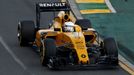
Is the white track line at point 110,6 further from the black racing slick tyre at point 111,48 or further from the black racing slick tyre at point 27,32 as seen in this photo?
the black racing slick tyre at point 111,48

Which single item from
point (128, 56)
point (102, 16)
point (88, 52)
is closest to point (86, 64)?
point (88, 52)

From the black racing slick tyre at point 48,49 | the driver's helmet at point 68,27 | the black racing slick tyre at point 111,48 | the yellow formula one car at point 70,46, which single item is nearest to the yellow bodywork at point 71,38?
the yellow formula one car at point 70,46

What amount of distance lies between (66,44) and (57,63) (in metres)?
1.07

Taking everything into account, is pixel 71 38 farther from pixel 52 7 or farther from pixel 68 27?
pixel 52 7

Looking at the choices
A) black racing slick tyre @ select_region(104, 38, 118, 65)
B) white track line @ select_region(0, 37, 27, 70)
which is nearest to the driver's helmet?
black racing slick tyre @ select_region(104, 38, 118, 65)

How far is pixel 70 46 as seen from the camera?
19734 millimetres

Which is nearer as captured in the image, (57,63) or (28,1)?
(57,63)

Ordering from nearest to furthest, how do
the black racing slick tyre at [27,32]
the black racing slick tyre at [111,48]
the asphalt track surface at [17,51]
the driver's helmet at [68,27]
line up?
the asphalt track surface at [17,51]
the black racing slick tyre at [111,48]
the driver's helmet at [68,27]
the black racing slick tyre at [27,32]

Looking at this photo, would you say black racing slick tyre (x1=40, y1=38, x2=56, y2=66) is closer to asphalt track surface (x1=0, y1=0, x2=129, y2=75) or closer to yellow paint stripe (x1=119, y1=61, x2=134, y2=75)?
asphalt track surface (x1=0, y1=0, x2=129, y2=75)

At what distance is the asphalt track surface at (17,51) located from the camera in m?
19.0

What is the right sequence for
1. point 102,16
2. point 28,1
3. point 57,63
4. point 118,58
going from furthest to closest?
point 28,1
point 102,16
point 118,58
point 57,63

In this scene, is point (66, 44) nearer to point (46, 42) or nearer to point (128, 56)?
point (46, 42)

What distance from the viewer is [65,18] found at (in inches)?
848

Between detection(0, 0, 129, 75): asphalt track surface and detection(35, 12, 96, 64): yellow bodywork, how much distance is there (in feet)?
1.50
